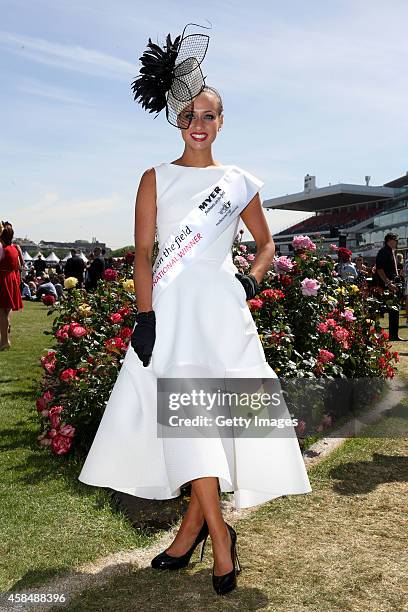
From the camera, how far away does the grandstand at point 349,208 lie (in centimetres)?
7569

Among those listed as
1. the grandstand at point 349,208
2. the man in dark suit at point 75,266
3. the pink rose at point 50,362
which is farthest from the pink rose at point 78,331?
the grandstand at point 349,208

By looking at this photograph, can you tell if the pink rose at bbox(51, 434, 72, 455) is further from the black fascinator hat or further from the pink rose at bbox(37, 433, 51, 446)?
the black fascinator hat

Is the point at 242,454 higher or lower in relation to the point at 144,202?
lower

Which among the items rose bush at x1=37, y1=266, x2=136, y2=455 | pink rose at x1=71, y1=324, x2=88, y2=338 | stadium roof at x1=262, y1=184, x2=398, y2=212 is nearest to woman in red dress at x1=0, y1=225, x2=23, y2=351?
rose bush at x1=37, y1=266, x2=136, y2=455

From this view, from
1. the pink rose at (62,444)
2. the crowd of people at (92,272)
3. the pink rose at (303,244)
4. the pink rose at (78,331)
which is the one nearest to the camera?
the pink rose at (62,444)

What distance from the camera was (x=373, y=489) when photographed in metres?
4.18

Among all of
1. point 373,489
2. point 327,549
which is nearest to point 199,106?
point 327,549

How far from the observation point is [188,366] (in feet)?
9.34

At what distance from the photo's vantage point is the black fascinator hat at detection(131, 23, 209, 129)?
310 centimetres

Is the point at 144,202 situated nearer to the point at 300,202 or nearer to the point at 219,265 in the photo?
the point at 219,265

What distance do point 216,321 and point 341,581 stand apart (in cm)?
122

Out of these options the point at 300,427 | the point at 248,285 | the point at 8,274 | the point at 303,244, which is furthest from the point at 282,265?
the point at 8,274

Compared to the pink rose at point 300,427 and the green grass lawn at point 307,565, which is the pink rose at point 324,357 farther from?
the green grass lawn at point 307,565

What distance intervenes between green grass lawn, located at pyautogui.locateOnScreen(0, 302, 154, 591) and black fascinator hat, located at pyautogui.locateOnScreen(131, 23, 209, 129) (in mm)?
1985
